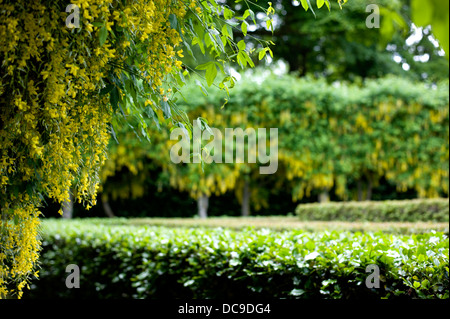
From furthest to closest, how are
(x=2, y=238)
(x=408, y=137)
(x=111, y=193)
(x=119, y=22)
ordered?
(x=111, y=193)
(x=408, y=137)
(x=2, y=238)
(x=119, y=22)

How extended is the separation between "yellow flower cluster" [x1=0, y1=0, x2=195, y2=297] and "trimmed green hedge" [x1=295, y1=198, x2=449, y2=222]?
7125mm

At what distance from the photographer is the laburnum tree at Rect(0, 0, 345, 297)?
6.48ft

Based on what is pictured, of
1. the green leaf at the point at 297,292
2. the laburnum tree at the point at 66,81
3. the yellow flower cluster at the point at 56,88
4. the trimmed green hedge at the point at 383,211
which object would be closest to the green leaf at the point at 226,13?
the laburnum tree at the point at 66,81

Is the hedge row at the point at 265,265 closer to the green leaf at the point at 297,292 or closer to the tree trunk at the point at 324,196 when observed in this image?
the green leaf at the point at 297,292

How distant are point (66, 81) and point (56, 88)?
0.32 feet

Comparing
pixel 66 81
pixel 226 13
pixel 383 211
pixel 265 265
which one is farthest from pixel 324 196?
pixel 66 81

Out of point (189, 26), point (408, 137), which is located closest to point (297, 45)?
point (408, 137)

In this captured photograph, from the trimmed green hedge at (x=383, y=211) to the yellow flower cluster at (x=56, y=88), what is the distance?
7125 millimetres

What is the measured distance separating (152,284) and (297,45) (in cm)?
1560

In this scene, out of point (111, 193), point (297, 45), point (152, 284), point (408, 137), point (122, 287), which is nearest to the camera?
point (152, 284)

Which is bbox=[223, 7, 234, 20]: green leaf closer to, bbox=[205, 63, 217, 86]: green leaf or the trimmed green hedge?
bbox=[205, 63, 217, 86]: green leaf

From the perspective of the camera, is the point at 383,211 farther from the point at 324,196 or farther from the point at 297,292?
the point at 297,292

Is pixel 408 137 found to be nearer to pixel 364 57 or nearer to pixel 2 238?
pixel 364 57

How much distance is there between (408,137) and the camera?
12.7m
